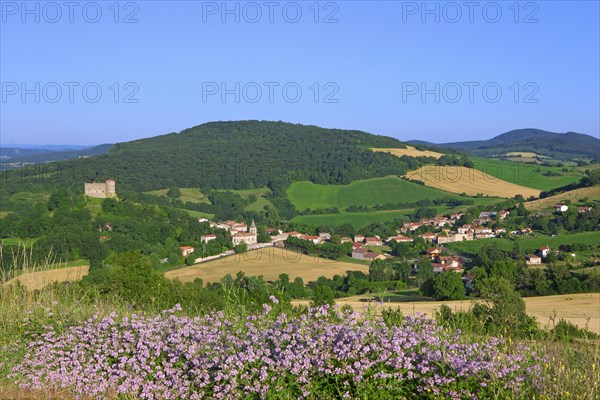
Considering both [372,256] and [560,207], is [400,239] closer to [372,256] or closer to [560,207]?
[372,256]

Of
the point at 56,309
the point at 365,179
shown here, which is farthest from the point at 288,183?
the point at 56,309

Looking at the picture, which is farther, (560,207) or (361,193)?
(361,193)

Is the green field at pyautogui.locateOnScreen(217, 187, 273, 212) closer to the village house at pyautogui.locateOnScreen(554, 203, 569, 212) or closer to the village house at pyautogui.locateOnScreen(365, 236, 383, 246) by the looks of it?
the village house at pyautogui.locateOnScreen(365, 236, 383, 246)

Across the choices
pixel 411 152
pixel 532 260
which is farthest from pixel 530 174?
pixel 532 260

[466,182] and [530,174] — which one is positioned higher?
[530,174]

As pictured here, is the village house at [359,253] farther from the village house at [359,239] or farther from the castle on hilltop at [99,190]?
the castle on hilltop at [99,190]

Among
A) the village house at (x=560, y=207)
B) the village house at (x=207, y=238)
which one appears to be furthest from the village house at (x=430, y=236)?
the village house at (x=207, y=238)
